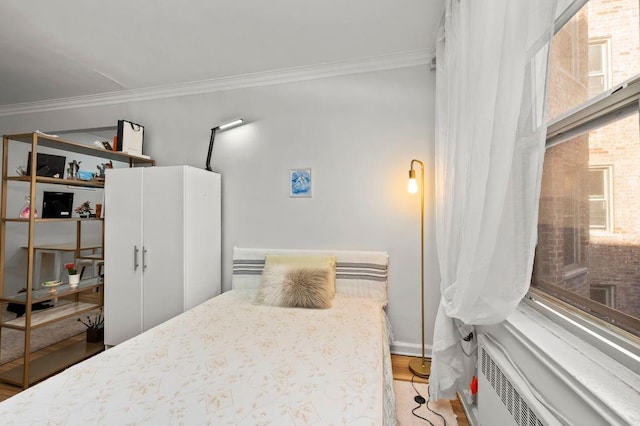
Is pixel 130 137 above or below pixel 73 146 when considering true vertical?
above

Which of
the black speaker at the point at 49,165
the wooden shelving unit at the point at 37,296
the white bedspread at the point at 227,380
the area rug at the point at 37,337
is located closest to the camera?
the white bedspread at the point at 227,380

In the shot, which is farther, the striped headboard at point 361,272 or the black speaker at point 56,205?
the black speaker at point 56,205

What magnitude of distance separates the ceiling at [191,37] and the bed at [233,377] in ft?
7.04

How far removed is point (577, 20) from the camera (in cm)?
112

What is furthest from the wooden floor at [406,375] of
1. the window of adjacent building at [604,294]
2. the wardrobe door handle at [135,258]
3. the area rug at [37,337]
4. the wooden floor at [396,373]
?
the area rug at [37,337]

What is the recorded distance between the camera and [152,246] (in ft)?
8.40

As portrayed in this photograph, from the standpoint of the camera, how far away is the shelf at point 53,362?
223 cm

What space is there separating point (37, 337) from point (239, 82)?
3.36 meters

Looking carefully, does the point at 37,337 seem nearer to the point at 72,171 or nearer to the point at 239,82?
the point at 72,171

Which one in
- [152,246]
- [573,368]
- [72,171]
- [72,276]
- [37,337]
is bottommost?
[37,337]

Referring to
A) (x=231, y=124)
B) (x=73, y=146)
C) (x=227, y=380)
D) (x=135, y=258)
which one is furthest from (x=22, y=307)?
(x=227, y=380)

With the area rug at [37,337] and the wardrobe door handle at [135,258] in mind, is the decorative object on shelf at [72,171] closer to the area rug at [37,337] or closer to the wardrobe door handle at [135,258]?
the wardrobe door handle at [135,258]

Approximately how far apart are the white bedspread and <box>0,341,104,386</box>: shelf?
1.37m

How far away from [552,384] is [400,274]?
1.64m
